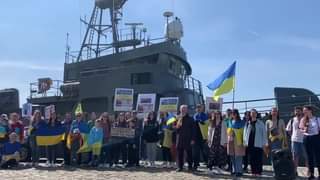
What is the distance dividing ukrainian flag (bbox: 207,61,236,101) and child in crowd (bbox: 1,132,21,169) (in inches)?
251

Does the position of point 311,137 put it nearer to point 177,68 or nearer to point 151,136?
point 151,136

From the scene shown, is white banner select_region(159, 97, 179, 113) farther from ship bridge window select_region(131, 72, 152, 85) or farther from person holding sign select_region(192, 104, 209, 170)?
ship bridge window select_region(131, 72, 152, 85)

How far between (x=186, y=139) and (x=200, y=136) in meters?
0.62

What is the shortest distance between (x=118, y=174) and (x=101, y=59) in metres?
Result: 13.3

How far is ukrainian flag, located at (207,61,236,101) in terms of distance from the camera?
1780 cm

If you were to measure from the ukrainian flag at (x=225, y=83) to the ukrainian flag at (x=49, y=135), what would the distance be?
5.05 meters

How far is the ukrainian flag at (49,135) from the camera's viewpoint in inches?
710

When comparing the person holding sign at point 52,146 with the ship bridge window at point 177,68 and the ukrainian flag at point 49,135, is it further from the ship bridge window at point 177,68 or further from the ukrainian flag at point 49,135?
the ship bridge window at point 177,68

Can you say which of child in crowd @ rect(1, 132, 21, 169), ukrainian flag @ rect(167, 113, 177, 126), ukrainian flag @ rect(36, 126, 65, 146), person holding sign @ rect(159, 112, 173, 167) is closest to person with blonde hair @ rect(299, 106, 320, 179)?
ukrainian flag @ rect(167, 113, 177, 126)

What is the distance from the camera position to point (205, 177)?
13.9 metres

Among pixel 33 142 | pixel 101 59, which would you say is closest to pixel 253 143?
pixel 33 142

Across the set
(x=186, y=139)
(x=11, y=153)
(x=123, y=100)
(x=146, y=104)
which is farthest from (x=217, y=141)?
(x=11, y=153)

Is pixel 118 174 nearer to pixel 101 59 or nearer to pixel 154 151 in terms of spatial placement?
pixel 154 151

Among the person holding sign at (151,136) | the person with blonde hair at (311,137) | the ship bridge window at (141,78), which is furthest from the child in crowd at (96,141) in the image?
the ship bridge window at (141,78)
